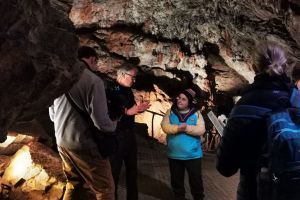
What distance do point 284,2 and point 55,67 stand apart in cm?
669

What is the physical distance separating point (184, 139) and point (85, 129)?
5.00ft

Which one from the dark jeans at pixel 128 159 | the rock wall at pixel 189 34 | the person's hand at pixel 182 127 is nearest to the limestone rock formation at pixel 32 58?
the dark jeans at pixel 128 159

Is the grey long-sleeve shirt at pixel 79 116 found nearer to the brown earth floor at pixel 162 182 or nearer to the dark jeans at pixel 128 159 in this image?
the dark jeans at pixel 128 159

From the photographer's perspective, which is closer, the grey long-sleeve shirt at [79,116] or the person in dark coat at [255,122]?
the person in dark coat at [255,122]

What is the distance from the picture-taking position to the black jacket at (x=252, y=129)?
2770mm

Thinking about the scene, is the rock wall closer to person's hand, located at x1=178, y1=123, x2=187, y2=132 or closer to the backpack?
person's hand, located at x1=178, y1=123, x2=187, y2=132

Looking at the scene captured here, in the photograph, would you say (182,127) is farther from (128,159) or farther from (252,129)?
(252,129)

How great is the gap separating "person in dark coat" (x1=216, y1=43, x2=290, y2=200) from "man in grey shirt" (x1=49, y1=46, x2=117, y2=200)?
1.25 meters

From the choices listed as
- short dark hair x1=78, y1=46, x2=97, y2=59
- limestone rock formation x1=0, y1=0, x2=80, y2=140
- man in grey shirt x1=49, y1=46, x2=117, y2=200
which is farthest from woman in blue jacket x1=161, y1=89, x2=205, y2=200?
limestone rock formation x1=0, y1=0, x2=80, y2=140

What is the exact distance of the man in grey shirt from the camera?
3576mm

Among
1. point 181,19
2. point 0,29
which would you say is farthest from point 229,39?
point 0,29

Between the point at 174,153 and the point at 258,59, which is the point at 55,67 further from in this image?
the point at 174,153

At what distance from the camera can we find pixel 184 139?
4781 millimetres

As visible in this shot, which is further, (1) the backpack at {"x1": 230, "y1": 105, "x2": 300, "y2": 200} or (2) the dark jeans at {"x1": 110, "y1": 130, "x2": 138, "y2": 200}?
(2) the dark jeans at {"x1": 110, "y1": 130, "x2": 138, "y2": 200}
